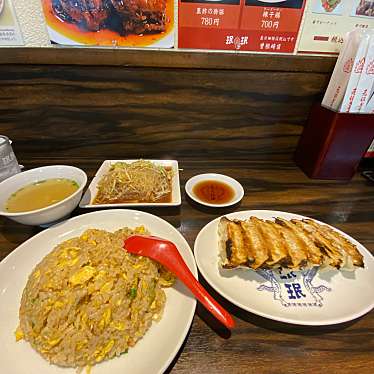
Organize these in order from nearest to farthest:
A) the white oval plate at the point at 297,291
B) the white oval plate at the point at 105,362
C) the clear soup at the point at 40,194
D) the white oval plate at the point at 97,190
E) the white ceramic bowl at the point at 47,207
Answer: the white oval plate at the point at 105,362
the white oval plate at the point at 297,291
the white ceramic bowl at the point at 47,207
the clear soup at the point at 40,194
the white oval plate at the point at 97,190

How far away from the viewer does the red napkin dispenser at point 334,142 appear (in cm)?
A: 123

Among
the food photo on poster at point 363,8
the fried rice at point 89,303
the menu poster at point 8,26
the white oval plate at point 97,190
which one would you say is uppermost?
the food photo on poster at point 363,8

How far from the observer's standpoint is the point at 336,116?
122 cm

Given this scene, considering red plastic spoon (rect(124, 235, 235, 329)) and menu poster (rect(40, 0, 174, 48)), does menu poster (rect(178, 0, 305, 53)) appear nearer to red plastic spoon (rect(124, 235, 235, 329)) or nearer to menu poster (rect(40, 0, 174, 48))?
menu poster (rect(40, 0, 174, 48))

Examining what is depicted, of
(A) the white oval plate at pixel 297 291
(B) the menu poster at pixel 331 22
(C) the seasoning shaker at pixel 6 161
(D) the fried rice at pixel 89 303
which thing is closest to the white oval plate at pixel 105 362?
(D) the fried rice at pixel 89 303

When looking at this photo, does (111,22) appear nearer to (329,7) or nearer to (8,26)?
(8,26)

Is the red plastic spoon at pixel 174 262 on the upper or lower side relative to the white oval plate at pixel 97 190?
upper

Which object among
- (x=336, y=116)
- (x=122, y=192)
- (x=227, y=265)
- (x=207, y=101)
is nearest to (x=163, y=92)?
(x=207, y=101)

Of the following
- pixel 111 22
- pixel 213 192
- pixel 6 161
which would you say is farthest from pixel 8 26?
pixel 213 192

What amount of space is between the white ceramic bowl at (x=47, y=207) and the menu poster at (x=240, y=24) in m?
0.97

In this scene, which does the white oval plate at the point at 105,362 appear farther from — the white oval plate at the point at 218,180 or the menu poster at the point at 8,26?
the menu poster at the point at 8,26

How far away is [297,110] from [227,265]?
128 cm

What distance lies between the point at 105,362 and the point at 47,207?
59cm

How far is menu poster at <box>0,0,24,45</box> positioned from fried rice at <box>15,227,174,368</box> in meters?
1.23
